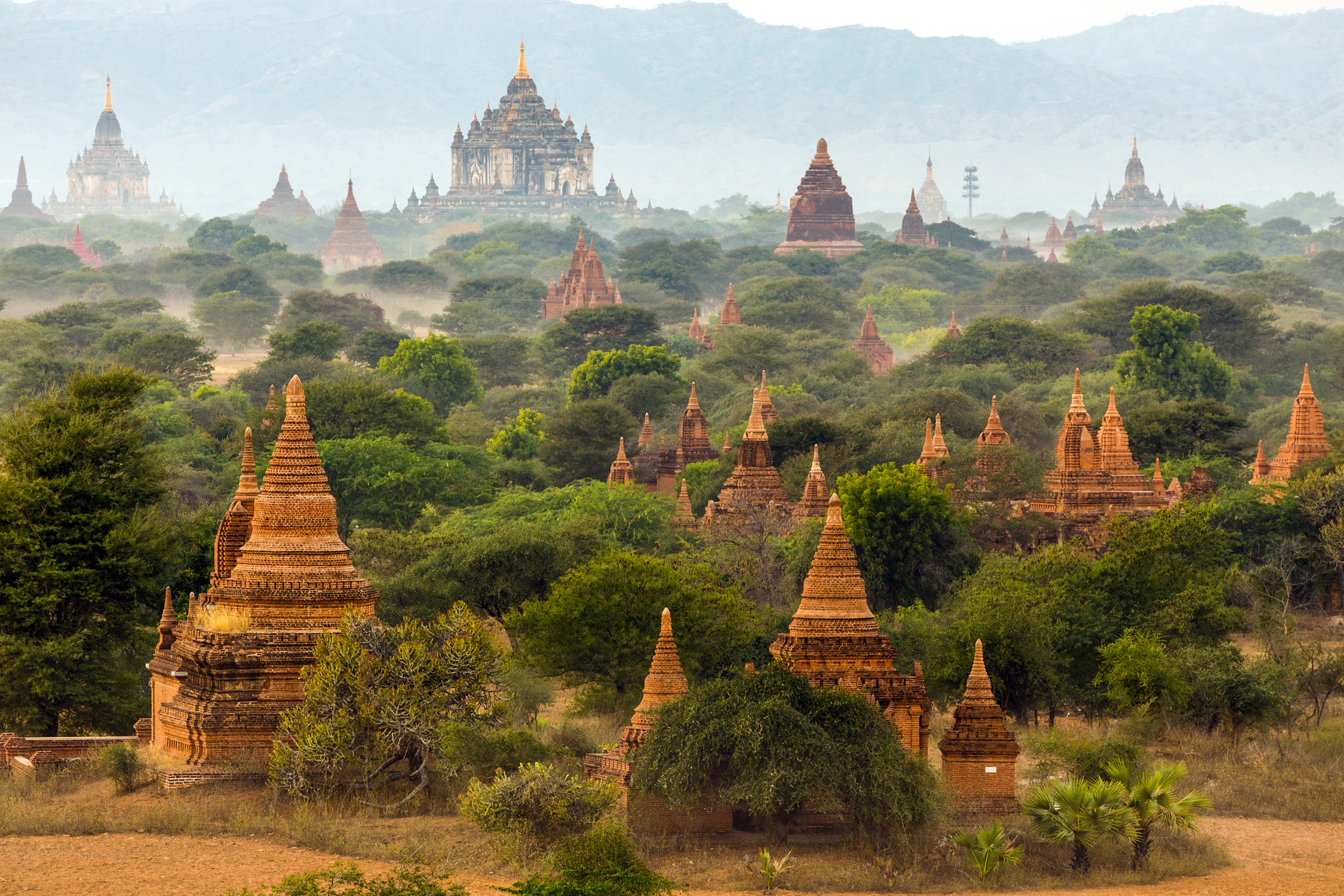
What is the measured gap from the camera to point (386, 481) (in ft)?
181

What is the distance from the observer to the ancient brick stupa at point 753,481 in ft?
167

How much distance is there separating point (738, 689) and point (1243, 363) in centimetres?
7458

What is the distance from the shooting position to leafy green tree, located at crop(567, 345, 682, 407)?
8262cm

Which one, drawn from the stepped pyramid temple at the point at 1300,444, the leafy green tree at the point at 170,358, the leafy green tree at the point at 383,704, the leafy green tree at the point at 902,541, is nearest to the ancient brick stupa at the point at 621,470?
the leafy green tree at the point at 902,541

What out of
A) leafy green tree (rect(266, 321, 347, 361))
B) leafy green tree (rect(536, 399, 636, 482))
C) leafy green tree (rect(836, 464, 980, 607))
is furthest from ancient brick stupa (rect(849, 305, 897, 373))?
leafy green tree (rect(836, 464, 980, 607))

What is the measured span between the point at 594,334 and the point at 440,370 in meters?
14.8

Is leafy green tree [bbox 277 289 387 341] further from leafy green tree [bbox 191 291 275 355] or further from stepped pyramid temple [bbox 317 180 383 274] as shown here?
stepped pyramid temple [bbox 317 180 383 274]

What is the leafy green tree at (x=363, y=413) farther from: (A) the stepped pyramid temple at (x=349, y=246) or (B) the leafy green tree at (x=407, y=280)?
(A) the stepped pyramid temple at (x=349, y=246)

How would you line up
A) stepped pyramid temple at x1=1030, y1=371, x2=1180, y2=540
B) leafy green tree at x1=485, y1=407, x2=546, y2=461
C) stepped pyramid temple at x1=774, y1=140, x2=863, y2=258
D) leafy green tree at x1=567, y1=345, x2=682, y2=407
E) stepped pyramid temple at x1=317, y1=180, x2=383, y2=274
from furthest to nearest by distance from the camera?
stepped pyramid temple at x1=317, y1=180, x2=383, y2=274 < stepped pyramid temple at x1=774, y1=140, x2=863, y2=258 < leafy green tree at x1=567, y1=345, x2=682, y2=407 < leafy green tree at x1=485, y1=407, x2=546, y2=461 < stepped pyramid temple at x1=1030, y1=371, x2=1180, y2=540

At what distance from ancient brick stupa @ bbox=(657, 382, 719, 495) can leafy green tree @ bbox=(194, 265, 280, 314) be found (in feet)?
263

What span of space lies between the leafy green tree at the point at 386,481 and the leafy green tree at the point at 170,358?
114 feet

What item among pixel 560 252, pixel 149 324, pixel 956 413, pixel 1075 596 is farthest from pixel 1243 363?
pixel 560 252

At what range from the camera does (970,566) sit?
44.4 meters

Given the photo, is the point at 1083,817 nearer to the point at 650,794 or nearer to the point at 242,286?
the point at 650,794
